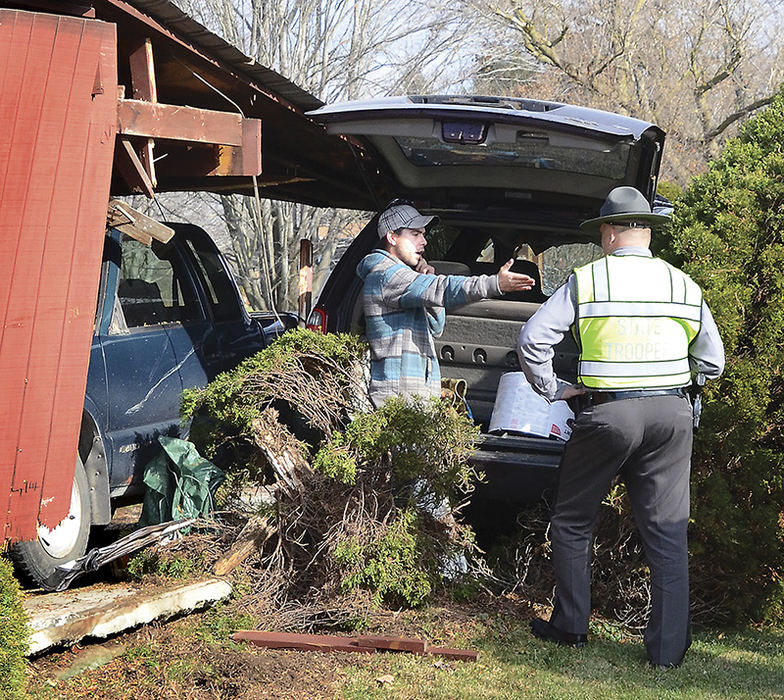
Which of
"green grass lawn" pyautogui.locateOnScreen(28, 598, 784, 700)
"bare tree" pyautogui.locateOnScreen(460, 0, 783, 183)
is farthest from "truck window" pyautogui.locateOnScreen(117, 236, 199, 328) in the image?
"bare tree" pyautogui.locateOnScreen(460, 0, 783, 183)

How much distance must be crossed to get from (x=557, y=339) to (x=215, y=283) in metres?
3.56

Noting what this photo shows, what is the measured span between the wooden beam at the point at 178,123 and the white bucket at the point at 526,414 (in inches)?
85.1

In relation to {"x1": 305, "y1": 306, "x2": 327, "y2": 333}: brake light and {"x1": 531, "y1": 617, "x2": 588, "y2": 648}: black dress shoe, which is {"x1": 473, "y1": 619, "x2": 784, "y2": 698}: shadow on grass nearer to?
{"x1": 531, "y1": 617, "x2": 588, "y2": 648}: black dress shoe

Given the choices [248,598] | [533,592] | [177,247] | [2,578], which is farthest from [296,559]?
[177,247]

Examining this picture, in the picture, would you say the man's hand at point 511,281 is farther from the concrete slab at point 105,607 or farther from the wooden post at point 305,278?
the wooden post at point 305,278

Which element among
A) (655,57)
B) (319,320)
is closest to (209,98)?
(319,320)

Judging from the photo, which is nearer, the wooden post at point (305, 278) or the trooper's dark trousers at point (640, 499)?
the trooper's dark trousers at point (640, 499)

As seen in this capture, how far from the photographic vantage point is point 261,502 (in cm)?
520

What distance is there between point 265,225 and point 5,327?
8.50 metres

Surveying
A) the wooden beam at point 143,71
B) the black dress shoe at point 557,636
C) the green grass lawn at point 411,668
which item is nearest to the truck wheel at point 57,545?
the green grass lawn at point 411,668

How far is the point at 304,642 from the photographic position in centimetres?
443

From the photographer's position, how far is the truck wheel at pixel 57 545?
16.0 ft

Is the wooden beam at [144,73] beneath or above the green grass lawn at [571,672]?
above

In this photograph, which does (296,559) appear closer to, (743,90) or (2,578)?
(2,578)
